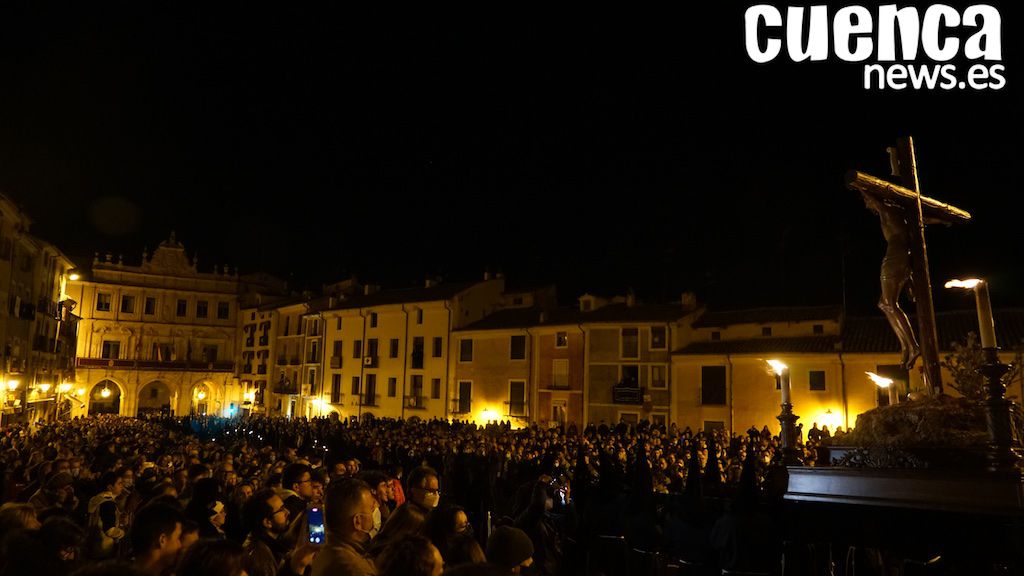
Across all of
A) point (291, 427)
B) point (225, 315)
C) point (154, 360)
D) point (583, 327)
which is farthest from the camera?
point (225, 315)

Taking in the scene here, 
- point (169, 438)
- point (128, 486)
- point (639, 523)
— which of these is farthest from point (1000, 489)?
point (169, 438)

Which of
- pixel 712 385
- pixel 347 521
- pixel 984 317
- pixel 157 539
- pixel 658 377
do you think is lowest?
pixel 157 539

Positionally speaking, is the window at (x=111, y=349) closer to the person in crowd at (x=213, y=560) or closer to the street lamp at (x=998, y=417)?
the person in crowd at (x=213, y=560)

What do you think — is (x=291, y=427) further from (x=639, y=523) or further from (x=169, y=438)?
(x=639, y=523)

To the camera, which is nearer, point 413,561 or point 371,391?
point 413,561

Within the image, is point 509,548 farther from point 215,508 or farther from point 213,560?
Result: point 215,508

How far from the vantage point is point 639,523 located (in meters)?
8.68

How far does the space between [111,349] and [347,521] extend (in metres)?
66.5

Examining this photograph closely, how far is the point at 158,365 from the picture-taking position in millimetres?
61219

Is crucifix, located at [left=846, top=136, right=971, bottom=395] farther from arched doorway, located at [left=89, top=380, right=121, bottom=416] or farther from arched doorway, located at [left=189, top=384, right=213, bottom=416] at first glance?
arched doorway, located at [left=189, top=384, right=213, bottom=416]

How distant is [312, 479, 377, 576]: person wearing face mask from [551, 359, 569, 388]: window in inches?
1343

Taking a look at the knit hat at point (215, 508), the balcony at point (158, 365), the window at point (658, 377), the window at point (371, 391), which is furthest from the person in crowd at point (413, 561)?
the balcony at point (158, 365)

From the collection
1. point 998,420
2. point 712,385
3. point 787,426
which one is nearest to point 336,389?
point 712,385

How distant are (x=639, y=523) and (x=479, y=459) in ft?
21.6
